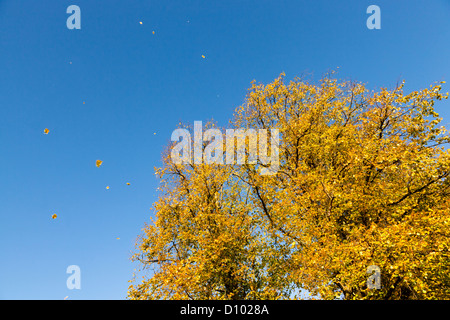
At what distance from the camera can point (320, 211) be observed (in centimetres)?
1847

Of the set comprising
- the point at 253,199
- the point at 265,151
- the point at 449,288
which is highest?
the point at 265,151

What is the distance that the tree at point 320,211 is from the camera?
14.1 meters

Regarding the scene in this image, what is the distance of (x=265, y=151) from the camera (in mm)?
25719

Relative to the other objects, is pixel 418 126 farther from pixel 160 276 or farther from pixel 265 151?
pixel 160 276

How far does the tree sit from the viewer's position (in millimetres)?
14102

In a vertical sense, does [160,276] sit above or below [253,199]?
below

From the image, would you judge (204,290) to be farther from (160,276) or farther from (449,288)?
(449,288)
